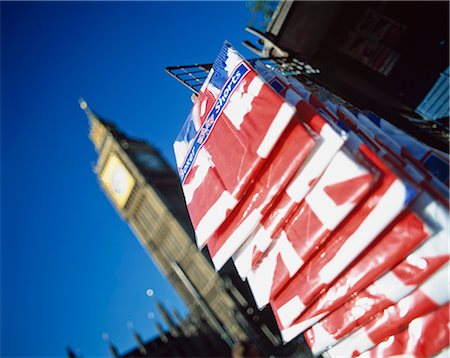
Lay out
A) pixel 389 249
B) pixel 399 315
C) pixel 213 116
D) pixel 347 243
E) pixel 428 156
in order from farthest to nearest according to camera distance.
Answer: pixel 213 116
pixel 428 156
pixel 399 315
pixel 347 243
pixel 389 249

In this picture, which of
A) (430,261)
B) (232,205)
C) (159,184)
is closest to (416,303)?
(430,261)

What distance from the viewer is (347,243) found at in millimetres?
3197

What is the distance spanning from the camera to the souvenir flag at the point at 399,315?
9.77 ft

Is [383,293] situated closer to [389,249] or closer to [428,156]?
[389,249]

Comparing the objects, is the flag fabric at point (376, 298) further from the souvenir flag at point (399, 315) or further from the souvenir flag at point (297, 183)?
the souvenir flag at point (297, 183)

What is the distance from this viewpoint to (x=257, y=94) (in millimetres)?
3783

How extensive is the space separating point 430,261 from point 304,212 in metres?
1.27

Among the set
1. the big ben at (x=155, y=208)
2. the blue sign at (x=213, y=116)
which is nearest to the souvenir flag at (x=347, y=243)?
the blue sign at (x=213, y=116)

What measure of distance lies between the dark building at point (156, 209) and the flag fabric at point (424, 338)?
40.9m

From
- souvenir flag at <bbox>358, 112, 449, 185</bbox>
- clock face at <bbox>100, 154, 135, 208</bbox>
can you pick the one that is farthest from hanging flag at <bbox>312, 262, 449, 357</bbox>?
clock face at <bbox>100, 154, 135, 208</bbox>

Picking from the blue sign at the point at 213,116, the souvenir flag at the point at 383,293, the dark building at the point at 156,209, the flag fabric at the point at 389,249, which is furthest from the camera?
the dark building at the point at 156,209

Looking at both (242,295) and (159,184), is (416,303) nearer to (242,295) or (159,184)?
(242,295)

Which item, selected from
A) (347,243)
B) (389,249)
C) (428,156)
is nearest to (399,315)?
(389,249)

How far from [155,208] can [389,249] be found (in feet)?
190
